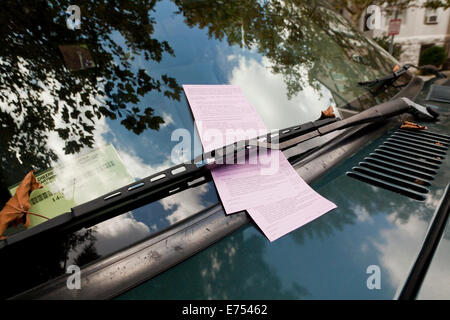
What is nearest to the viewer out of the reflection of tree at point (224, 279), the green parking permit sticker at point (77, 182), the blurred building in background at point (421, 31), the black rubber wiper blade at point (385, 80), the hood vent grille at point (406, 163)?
the reflection of tree at point (224, 279)

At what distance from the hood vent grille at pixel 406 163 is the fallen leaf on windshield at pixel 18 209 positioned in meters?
1.12

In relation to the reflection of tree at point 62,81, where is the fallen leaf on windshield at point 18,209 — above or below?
below

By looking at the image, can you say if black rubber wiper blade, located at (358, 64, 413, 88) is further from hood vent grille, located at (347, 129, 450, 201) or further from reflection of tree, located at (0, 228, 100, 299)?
reflection of tree, located at (0, 228, 100, 299)

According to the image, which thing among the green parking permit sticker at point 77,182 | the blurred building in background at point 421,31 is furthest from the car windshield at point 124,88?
the blurred building in background at point 421,31

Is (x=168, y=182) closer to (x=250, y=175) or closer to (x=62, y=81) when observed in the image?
(x=250, y=175)

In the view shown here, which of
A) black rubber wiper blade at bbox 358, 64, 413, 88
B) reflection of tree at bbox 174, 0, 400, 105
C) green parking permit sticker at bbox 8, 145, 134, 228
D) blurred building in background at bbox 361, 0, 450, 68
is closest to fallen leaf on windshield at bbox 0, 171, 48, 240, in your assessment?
green parking permit sticker at bbox 8, 145, 134, 228

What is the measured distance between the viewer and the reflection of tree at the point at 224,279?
2.23 ft

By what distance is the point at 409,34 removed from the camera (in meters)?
14.5

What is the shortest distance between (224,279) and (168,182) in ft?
1.12

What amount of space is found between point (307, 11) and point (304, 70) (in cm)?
53

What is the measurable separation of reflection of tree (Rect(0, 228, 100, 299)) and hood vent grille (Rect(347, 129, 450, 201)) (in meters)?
0.96

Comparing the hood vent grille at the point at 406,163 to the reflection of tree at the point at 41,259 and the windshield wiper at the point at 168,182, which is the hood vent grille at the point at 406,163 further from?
the reflection of tree at the point at 41,259

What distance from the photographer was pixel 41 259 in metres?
0.73
